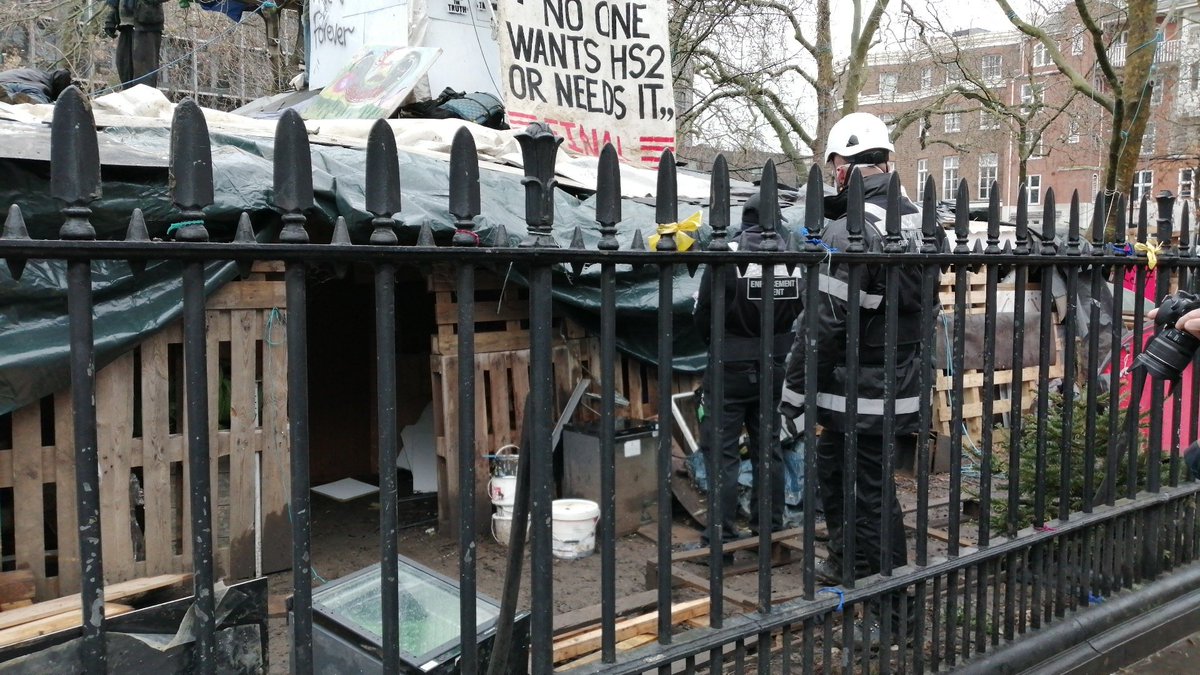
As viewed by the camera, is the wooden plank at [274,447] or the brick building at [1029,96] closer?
the wooden plank at [274,447]

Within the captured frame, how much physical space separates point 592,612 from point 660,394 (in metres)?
2.10

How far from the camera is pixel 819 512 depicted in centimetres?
655

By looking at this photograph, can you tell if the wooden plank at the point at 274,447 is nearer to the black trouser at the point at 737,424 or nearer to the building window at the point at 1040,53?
the black trouser at the point at 737,424

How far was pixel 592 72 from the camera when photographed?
809 cm

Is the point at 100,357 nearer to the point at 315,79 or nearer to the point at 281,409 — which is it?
the point at 281,409

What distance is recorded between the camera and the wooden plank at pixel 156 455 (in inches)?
198

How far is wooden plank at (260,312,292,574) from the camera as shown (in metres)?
5.38

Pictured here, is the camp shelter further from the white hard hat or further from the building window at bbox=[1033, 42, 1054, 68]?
the building window at bbox=[1033, 42, 1054, 68]

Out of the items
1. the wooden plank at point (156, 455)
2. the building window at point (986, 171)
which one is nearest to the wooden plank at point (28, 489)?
the wooden plank at point (156, 455)

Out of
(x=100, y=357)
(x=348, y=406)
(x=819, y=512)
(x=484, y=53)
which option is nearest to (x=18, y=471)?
(x=100, y=357)

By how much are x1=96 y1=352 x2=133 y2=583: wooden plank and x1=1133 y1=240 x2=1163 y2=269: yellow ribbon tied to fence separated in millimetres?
5118

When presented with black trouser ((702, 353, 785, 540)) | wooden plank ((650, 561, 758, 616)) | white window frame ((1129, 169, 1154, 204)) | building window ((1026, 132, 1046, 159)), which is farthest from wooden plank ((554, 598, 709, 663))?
building window ((1026, 132, 1046, 159))

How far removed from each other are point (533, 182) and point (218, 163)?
3.63m

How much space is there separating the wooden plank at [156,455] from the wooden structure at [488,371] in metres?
1.73
